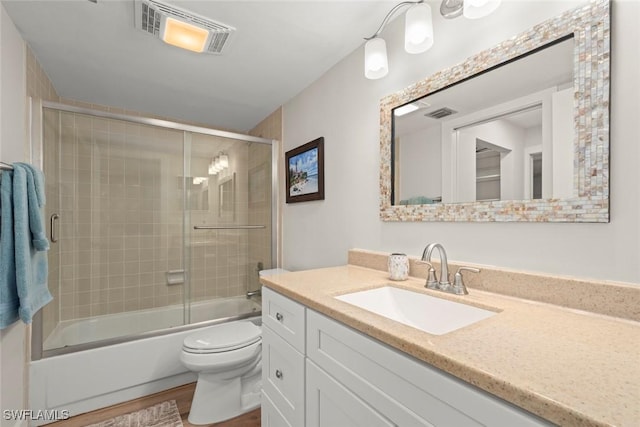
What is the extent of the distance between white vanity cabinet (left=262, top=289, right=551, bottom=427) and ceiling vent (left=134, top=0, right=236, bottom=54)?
154 centimetres

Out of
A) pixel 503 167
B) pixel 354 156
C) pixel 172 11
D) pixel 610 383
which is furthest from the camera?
pixel 354 156

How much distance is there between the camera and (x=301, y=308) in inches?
41.8

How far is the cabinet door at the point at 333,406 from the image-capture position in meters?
0.75

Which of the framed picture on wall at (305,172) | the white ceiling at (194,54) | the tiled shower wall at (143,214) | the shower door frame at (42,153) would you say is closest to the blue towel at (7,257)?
the shower door frame at (42,153)

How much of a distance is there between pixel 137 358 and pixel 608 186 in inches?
101

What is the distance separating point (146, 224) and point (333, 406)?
2226 mm

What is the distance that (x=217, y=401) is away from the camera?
166 cm

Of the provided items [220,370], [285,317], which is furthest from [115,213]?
[285,317]

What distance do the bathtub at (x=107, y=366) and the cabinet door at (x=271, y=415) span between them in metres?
1.03

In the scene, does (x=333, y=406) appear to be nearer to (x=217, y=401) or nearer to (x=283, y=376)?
(x=283, y=376)

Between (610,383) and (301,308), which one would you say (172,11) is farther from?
(610,383)

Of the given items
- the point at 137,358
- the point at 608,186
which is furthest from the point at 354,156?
the point at 137,358

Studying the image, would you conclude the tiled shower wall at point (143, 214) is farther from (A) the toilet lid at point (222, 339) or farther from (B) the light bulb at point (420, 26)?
(B) the light bulb at point (420, 26)

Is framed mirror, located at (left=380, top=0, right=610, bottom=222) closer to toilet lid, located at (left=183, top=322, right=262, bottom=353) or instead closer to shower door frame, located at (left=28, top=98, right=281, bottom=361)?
toilet lid, located at (left=183, top=322, right=262, bottom=353)
